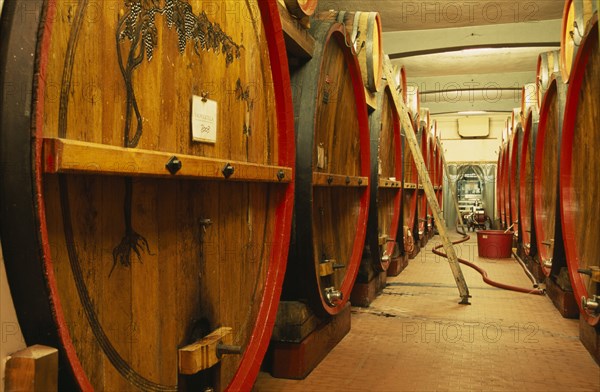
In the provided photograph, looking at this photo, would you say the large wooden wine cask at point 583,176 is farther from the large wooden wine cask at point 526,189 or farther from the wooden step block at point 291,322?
the large wooden wine cask at point 526,189

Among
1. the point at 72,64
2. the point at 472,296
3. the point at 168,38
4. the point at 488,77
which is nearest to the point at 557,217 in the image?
the point at 472,296

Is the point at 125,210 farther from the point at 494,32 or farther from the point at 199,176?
the point at 494,32

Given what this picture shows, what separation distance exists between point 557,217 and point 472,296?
5.91ft

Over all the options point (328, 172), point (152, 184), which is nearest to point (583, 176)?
point (328, 172)

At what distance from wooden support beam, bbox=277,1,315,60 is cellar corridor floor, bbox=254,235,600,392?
158 centimetres

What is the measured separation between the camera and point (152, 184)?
1287 mm

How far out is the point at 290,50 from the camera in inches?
93.0

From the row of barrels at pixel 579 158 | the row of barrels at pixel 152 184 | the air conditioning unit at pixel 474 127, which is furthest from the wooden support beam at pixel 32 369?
the air conditioning unit at pixel 474 127

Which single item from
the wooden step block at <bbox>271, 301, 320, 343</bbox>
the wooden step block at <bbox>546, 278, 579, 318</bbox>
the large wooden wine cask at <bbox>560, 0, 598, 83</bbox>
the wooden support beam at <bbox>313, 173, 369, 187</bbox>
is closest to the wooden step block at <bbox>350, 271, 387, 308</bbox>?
the wooden support beam at <bbox>313, 173, 369, 187</bbox>

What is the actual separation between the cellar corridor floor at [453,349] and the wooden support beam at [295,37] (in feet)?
5.18

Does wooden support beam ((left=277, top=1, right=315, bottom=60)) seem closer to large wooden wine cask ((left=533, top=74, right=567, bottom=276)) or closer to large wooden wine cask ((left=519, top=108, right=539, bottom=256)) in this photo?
large wooden wine cask ((left=533, top=74, right=567, bottom=276))

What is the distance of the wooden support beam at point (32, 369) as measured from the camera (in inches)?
33.6

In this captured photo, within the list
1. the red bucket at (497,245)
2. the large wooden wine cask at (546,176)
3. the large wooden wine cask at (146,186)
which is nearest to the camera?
the large wooden wine cask at (146,186)

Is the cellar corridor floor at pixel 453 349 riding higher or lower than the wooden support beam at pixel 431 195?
lower
